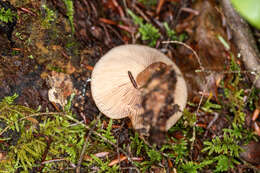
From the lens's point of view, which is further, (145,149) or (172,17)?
(172,17)

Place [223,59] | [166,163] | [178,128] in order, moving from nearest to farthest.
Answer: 1. [166,163]
2. [178,128]
3. [223,59]

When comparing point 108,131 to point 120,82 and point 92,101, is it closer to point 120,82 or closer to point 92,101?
point 92,101

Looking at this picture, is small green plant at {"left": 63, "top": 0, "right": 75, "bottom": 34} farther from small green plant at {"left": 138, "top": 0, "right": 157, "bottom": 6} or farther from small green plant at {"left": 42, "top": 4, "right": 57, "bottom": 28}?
small green plant at {"left": 138, "top": 0, "right": 157, "bottom": 6}

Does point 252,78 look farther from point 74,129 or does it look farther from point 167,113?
point 74,129

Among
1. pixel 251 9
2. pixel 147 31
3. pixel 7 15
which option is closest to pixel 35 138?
pixel 7 15

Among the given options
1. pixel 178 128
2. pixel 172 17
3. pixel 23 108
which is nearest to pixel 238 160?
pixel 178 128

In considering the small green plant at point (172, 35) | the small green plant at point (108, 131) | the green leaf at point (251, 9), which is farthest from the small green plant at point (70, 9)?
the green leaf at point (251, 9)
